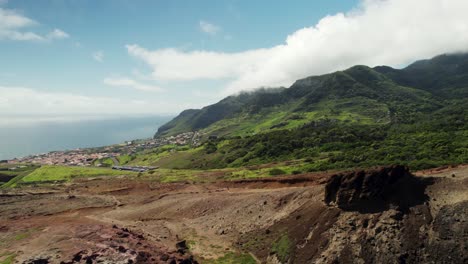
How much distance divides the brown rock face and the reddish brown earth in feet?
0.36

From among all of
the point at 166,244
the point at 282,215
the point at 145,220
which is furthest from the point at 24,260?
the point at 282,215

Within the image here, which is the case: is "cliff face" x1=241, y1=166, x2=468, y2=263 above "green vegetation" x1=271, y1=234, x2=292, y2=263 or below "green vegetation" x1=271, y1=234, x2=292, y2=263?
above

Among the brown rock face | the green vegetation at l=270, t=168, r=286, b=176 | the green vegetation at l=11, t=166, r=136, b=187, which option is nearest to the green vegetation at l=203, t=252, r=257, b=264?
the brown rock face

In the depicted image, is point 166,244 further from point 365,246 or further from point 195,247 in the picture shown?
point 365,246

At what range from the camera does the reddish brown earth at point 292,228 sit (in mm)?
32969

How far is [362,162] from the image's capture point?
81.9m

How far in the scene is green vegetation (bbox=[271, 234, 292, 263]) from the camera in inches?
1579

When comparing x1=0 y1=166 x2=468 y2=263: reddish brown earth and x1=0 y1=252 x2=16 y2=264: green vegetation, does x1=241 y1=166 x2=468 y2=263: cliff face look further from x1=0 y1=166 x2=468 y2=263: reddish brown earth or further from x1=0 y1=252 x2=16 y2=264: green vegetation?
x1=0 y1=252 x2=16 y2=264: green vegetation

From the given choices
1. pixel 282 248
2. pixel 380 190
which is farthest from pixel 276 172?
pixel 380 190

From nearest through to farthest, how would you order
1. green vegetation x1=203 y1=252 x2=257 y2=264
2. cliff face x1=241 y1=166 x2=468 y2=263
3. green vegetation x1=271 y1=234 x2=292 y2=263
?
cliff face x1=241 y1=166 x2=468 y2=263
green vegetation x1=271 y1=234 x2=292 y2=263
green vegetation x1=203 y1=252 x2=257 y2=264

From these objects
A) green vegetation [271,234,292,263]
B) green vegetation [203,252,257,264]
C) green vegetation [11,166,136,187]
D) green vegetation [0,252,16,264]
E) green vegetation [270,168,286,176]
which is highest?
green vegetation [0,252,16,264]

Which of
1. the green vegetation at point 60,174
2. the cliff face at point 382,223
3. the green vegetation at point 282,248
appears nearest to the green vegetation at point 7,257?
the cliff face at point 382,223

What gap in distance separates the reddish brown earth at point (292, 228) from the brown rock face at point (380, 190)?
0.11 meters

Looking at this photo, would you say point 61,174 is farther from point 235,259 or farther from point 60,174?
point 235,259
